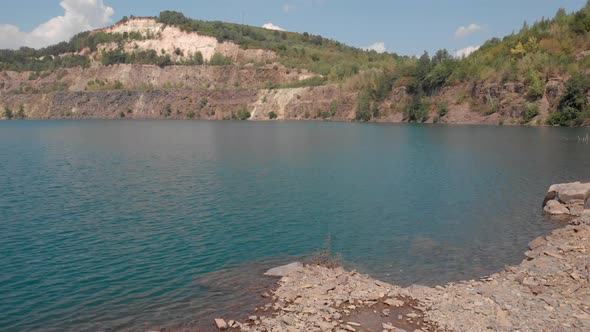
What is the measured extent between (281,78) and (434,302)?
12694cm

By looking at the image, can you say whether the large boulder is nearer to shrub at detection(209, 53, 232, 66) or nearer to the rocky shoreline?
the rocky shoreline

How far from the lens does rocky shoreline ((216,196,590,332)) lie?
34.3 ft

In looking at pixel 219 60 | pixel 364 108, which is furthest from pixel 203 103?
pixel 364 108

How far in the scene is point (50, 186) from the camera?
91.8ft

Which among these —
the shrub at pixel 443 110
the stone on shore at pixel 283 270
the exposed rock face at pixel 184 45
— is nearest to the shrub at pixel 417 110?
the shrub at pixel 443 110

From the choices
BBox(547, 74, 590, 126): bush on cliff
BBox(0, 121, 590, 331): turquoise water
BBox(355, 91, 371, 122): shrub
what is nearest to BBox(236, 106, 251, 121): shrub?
BBox(355, 91, 371, 122): shrub

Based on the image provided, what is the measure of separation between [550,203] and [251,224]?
13.6 m

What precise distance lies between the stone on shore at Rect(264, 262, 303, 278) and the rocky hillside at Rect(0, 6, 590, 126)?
69.2 metres

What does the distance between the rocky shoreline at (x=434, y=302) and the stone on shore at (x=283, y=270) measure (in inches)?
1.2

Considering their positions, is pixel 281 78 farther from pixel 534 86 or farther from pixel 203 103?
pixel 534 86

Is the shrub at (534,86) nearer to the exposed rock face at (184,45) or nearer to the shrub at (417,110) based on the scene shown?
the shrub at (417,110)

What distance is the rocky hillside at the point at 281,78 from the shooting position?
79.3m

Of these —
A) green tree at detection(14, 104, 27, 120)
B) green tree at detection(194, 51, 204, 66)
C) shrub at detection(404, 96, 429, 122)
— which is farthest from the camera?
green tree at detection(194, 51, 204, 66)

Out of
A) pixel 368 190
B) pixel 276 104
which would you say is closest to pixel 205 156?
pixel 368 190
